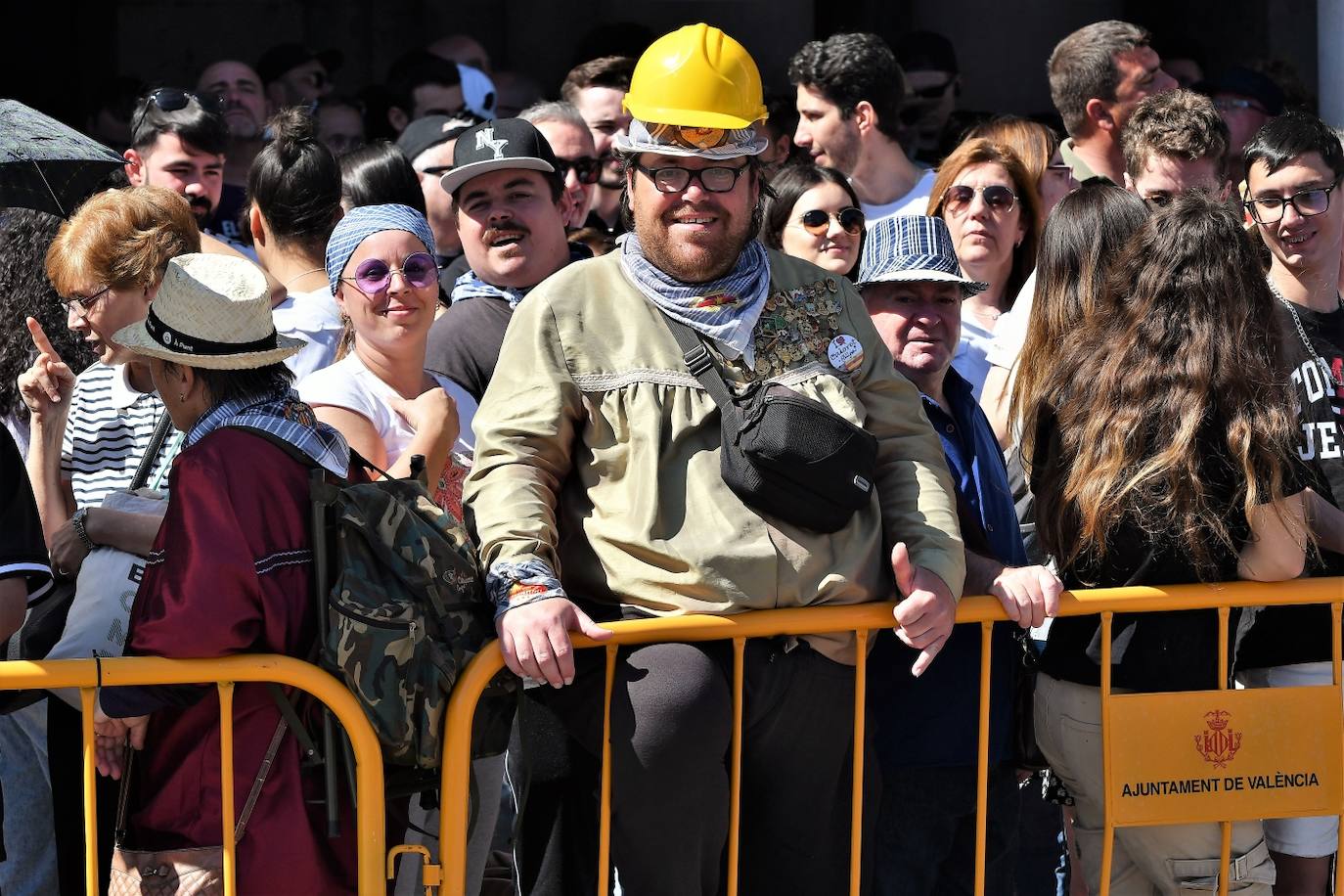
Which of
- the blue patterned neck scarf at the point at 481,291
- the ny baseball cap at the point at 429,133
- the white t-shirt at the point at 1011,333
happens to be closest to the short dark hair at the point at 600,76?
the ny baseball cap at the point at 429,133

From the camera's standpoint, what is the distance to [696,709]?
3.24 metres

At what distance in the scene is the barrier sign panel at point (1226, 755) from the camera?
11.7 feet

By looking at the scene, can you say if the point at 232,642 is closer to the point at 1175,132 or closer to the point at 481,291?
the point at 481,291

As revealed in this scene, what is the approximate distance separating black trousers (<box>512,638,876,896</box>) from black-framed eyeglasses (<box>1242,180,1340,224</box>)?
6.62 feet

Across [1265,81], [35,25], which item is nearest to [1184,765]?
[1265,81]

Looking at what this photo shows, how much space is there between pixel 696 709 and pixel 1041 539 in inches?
38.5

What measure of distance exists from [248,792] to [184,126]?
3.07 m

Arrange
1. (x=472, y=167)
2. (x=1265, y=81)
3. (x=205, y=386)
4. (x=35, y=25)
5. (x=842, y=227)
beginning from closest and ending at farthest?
(x=205, y=386) < (x=472, y=167) < (x=842, y=227) < (x=1265, y=81) < (x=35, y=25)

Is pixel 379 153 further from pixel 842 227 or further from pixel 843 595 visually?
pixel 843 595

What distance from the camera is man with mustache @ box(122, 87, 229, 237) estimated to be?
5.53 meters

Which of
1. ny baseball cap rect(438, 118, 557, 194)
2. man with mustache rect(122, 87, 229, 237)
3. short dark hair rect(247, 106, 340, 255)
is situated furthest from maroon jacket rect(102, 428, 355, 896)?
man with mustache rect(122, 87, 229, 237)

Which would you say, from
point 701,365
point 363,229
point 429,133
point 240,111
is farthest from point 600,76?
point 701,365

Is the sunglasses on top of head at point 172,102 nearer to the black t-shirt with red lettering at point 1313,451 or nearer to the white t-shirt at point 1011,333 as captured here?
the white t-shirt at point 1011,333

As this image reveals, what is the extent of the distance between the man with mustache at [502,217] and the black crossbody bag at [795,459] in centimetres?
148
